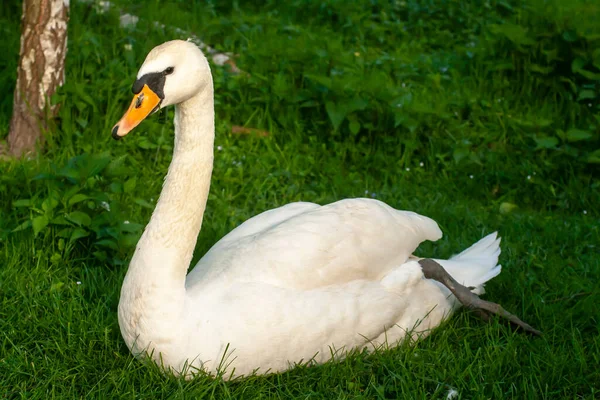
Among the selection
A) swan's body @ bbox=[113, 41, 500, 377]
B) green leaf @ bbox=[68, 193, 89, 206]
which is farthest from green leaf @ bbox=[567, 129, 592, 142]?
green leaf @ bbox=[68, 193, 89, 206]

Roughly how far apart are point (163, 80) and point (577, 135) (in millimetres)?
3457

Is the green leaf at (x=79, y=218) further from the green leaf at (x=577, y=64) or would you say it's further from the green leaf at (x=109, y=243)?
the green leaf at (x=577, y=64)

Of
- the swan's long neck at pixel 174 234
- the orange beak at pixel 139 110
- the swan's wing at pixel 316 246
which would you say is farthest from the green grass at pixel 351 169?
the orange beak at pixel 139 110

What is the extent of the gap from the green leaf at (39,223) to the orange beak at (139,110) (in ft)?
4.37

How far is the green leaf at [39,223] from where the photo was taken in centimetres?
414

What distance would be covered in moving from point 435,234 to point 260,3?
4945 mm

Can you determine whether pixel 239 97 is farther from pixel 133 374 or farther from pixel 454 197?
pixel 133 374

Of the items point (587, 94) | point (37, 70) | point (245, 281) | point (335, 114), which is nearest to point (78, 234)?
point (245, 281)

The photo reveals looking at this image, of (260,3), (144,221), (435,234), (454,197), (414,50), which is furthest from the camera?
(260,3)

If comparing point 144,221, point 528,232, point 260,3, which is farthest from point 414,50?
point 144,221

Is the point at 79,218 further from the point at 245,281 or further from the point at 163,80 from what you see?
the point at 163,80

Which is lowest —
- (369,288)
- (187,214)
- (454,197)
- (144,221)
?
(454,197)

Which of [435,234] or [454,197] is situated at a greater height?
[435,234]

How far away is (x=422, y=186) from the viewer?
5672 mm
